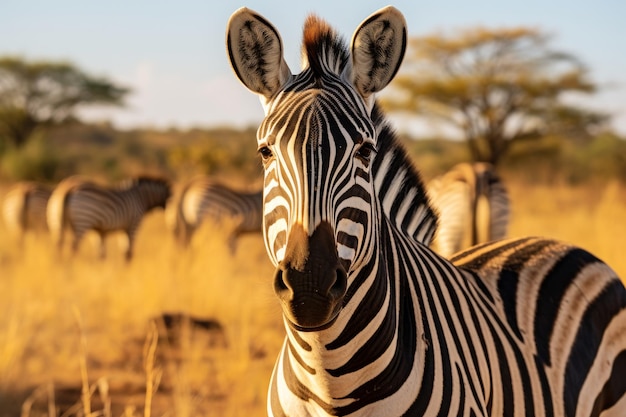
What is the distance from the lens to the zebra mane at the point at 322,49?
6.39 ft

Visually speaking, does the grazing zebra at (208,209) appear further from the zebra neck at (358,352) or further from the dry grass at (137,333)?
the zebra neck at (358,352)

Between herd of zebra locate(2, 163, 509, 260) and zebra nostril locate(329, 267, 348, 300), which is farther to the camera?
herd of zebra locate(2, 163, 509, 260)

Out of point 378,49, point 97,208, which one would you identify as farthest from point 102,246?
point 378,49

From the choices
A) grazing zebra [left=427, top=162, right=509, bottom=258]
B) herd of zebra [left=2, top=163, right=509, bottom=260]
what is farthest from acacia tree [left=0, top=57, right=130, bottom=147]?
grazing zebra [left=427, top=162, right=509, bottom=258]

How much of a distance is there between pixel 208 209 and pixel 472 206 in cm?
643

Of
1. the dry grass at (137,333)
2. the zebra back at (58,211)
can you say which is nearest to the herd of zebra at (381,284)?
the dry grass at (137,333)

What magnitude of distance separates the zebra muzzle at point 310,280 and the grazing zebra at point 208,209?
1105cm

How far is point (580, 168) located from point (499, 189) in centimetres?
2103

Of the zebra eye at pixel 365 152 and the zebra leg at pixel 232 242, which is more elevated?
the zebra leg at pixel 232 242

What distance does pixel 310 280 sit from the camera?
154cm

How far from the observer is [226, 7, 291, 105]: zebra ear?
6.45 feet

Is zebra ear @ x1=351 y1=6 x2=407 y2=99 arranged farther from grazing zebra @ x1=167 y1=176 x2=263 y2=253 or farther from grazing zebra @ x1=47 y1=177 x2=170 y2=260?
grazing zebra @ x1=167 y1=176 x2=263 y2=253

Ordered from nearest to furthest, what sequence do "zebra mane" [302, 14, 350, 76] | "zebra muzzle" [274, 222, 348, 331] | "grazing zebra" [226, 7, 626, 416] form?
"zebra muzzle" [274, 222, 348, 331]
"grazing zebra" [226, 7, 626, 416]
"zebra mane" [302, 14, 350, 76]

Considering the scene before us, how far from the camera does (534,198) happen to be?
17.9m
